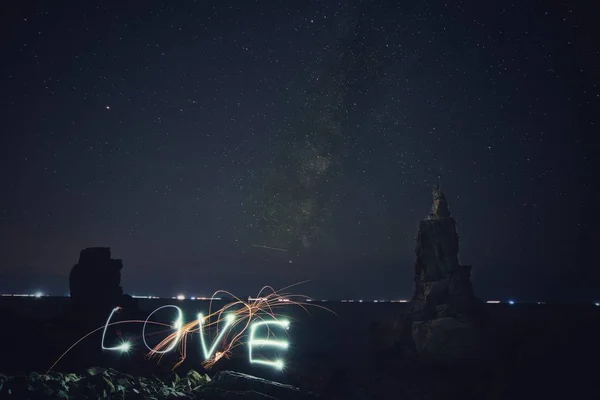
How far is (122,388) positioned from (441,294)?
49127 mm

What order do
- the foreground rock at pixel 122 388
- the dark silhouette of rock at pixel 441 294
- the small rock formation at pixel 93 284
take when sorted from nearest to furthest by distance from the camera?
the foreground rock at pixel 122 388
the dark silhouette of rock at pixel 441 294
the small rock formation at pixel 93 284

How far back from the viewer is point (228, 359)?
27.0 metres

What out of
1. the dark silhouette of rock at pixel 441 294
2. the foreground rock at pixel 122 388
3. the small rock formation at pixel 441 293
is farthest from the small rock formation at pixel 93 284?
the foreground rock at pixel 122 388

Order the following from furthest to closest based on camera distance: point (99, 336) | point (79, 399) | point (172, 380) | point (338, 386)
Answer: point (99, 336) → point (338, 386) → point (172, 380) → point (79, 399)

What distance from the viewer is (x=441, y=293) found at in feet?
180

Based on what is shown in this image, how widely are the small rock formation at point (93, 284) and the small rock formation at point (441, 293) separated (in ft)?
202

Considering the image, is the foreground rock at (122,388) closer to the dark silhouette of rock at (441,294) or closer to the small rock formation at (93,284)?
the dark silhouette of rock at (441,294)

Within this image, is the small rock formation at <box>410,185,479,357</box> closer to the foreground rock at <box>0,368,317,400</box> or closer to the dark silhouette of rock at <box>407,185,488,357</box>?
the dark silhouette of rock at <box>407,185,488,357</box>

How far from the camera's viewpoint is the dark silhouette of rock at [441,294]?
49.3 meters

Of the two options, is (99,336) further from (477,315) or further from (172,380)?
(477,315)

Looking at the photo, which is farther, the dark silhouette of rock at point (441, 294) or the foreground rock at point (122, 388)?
the dark silhouette of rock at point (441, 294)

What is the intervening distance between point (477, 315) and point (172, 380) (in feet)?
150

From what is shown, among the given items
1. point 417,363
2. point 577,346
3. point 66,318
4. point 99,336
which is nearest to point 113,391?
point 417,363

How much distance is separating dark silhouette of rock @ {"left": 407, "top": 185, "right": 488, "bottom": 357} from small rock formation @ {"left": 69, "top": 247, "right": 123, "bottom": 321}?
61.4 metres
